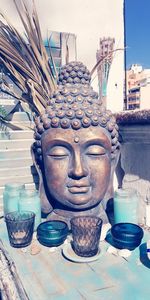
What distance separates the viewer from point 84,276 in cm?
105

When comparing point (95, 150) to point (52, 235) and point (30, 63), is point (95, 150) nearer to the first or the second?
point (52, 235)

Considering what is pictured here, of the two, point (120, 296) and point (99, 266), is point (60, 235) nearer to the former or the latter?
point (99, 266)

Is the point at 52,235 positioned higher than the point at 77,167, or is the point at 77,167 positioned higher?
the point at 77,167

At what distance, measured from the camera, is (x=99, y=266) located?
1.12 meters

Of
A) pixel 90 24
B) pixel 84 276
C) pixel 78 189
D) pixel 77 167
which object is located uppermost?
pixel 90 24

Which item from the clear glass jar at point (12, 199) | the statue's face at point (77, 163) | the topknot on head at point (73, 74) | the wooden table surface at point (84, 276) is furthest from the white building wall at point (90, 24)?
the wooden table surface at point (84, 276)

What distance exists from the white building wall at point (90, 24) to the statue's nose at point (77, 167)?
1.39 metres

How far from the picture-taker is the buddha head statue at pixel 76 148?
57.4 inches

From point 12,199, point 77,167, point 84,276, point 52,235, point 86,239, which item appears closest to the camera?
point 84,276

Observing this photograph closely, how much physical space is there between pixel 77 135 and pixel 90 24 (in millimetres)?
1656

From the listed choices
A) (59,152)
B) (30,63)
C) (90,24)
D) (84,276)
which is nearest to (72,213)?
(59,152)

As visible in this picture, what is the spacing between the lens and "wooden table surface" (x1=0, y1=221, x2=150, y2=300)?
94 cm

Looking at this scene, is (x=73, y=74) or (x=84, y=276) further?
(x=73, y=74)

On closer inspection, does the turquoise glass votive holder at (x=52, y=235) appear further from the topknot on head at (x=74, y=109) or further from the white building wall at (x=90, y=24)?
the white building wall at (x=90, y=24)
